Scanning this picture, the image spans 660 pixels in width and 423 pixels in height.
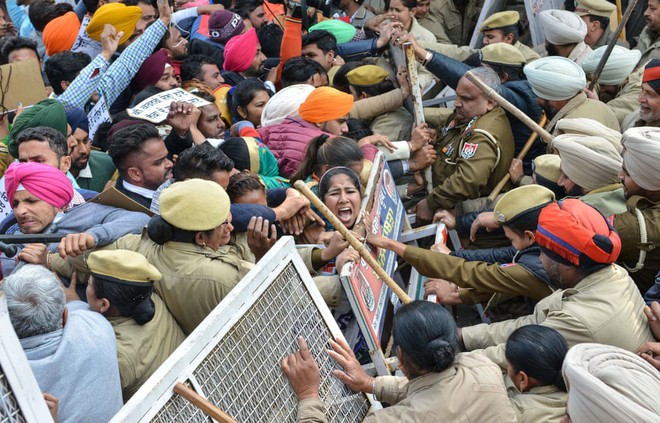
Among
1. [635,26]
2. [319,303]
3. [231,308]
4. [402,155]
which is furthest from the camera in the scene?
[635,26]

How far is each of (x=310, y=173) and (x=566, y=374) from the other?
293 centimetres

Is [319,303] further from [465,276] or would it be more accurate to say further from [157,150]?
[157,150]

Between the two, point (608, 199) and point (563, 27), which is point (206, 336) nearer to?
point (608, 199)

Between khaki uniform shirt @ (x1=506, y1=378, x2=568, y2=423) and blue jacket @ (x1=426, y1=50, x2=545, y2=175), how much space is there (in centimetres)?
298

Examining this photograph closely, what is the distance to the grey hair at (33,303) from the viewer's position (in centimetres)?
313

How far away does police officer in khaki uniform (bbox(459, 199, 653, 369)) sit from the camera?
3.91 m

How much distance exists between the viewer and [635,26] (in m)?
8.66

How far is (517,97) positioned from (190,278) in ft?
11.0

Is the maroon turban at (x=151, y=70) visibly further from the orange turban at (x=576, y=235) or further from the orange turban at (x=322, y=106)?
the orange turban at (x=576, y=235)

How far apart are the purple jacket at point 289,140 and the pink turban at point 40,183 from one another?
1639 mm

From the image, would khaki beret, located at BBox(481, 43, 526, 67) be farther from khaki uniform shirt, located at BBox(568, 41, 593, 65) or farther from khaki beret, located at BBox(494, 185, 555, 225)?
khaki beret, located at BBox(494, 185, 555, 225)

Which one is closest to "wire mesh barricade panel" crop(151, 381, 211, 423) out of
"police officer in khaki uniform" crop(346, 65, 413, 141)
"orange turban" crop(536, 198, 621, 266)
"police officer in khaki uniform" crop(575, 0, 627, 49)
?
"orange turban" crop(536, 198, 621, 266)

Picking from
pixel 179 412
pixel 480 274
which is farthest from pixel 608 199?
pixel 179 412

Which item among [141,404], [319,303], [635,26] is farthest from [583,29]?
[141,404]
